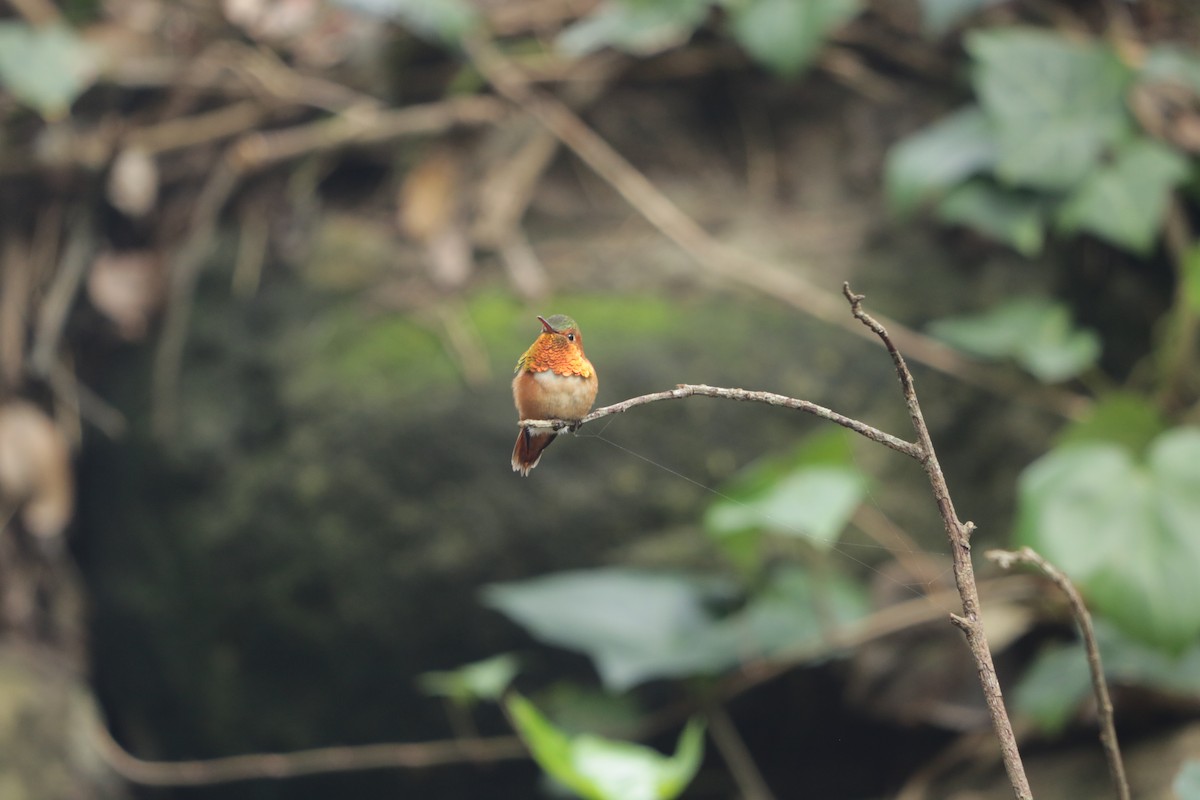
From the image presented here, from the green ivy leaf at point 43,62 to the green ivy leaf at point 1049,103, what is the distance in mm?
2198

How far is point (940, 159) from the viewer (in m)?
2.49

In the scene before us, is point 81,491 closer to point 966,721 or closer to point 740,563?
point 740,563

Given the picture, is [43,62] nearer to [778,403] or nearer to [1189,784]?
[778,403]

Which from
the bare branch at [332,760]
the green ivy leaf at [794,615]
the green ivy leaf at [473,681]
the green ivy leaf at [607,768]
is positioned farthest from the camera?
the bare branch at [332,760]

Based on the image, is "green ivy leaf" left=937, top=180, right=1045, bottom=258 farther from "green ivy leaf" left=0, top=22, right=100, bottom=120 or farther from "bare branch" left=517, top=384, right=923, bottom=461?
"green ivy leaf" left=0, top=22, right=100, bottom=120

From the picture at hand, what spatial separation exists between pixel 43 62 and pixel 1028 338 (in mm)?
2457

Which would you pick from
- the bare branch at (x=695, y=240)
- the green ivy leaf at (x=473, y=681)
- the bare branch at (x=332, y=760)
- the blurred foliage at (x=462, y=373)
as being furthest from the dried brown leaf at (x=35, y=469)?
the bare branch at (x=695, y=240)

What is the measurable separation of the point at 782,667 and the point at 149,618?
1.67m

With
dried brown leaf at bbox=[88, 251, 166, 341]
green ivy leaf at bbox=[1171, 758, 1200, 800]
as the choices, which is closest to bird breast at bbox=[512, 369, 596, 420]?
green ivy leaf at bbox=[1171, 758, 1200, 800]

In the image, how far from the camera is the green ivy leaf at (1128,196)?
239 centimetres

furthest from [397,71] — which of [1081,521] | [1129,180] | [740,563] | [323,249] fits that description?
[1081,521]

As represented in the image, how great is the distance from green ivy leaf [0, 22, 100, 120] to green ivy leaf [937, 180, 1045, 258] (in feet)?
7.12

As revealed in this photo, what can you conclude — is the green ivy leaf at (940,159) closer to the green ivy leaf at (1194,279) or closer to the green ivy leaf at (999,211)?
the green ivy leaf at (999,211)

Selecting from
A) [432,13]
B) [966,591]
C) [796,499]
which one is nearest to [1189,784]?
[966,591]
